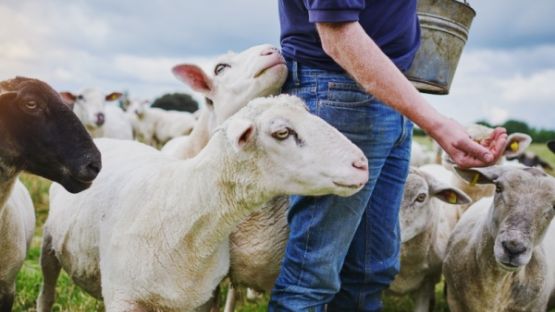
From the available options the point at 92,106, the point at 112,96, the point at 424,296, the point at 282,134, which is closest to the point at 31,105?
the point at 282,134

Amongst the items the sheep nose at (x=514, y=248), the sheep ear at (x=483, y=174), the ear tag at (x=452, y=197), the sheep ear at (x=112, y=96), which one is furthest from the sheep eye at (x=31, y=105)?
the sheep ear at (x=112, y=96)

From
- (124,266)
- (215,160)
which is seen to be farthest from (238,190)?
(124,266)

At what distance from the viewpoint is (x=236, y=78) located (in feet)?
12.8

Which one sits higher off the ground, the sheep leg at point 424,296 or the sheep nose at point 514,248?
the sheep nose at point 514,248

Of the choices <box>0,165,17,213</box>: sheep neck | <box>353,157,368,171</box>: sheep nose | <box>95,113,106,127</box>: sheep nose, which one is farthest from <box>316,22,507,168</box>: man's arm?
<box>95,113,106,127</box>: sheep nose

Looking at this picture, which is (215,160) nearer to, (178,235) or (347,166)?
(178,235)

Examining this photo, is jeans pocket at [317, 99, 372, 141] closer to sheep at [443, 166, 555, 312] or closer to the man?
the man

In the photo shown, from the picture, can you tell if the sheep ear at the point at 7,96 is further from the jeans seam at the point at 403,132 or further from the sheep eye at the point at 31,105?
the jeans seam at the point at 403,132

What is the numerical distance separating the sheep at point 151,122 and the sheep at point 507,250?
17.1 metres

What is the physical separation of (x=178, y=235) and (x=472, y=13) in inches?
73.0

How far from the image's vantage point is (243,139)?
281cm

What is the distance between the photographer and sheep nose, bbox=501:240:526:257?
376 cm

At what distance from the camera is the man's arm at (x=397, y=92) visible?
2.53m

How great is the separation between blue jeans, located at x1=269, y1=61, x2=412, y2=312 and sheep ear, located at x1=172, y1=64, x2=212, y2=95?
0.93 m
